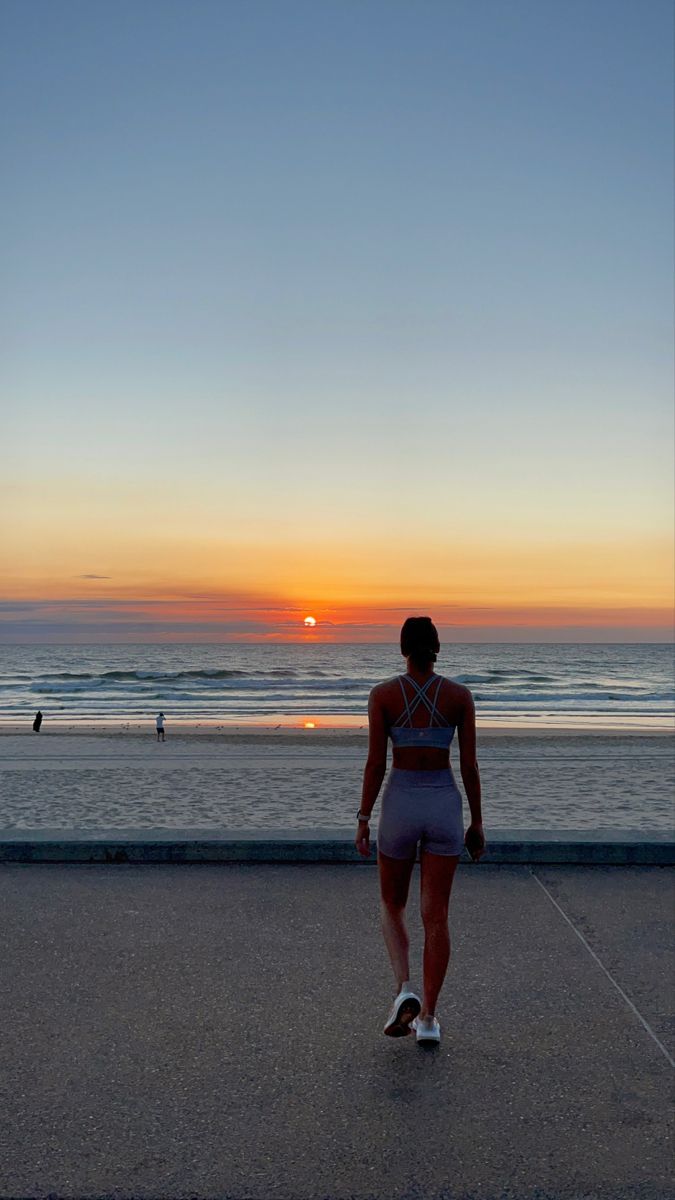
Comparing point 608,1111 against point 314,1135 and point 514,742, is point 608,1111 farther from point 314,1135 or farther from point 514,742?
point 514,742

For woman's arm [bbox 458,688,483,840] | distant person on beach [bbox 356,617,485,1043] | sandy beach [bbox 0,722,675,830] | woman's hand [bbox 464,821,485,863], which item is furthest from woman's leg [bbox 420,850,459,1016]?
sandy beach [bbox 0,722,675,830]

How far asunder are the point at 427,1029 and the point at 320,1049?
1.44 feet

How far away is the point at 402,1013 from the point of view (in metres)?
3.84

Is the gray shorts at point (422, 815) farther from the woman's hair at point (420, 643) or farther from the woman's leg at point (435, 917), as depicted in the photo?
the woman's hair at point (420, 643)

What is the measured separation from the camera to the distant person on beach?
13.2 feet

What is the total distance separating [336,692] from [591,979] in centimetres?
4353

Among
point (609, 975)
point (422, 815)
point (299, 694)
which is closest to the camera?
point (422, 815)

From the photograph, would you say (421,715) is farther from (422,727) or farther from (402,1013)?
(402,1013)

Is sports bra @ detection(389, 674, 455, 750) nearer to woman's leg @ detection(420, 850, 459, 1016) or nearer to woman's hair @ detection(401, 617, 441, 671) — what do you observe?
woman's hair @ detection(401, 617, 441, 671)

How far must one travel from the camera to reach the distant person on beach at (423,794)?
4023mm

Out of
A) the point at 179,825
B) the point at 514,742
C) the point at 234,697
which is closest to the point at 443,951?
the point at 179,825

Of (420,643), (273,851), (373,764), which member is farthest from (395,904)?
(273,851)

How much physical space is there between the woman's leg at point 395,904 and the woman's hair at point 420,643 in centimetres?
84

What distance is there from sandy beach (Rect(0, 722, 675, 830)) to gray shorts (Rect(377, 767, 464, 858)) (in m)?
3.90
